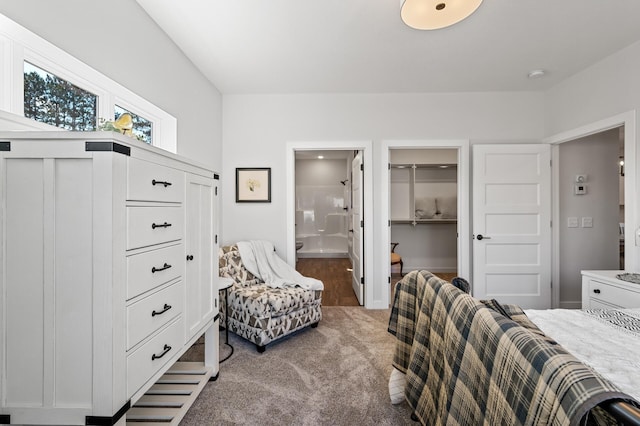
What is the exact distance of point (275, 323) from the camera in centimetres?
248

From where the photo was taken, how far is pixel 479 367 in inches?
37.4

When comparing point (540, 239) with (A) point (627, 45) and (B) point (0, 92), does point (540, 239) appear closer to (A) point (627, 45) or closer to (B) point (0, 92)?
(A) point (627, 45)

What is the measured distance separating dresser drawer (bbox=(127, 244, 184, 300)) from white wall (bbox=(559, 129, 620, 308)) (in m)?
4.07

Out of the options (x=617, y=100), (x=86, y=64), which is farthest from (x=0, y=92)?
(x=617, y=100)

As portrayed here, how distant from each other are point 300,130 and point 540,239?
3.11 m

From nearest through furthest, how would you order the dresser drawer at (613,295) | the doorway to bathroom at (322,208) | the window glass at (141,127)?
the dresser drawer at (613,295)
the window glass at (141,127)
the doorway to bathroom at (322,208)

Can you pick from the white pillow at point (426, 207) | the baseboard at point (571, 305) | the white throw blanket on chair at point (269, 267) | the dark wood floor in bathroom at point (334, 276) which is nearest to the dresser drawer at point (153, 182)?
the white throw blanket on chair at point (269, 267)

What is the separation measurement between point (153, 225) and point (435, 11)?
1791 millimetres

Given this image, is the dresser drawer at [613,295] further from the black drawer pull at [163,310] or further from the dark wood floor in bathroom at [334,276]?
the black drawer pull at [163,310]

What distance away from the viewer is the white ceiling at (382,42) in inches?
78.9

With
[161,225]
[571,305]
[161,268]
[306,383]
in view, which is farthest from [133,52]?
[571,305]

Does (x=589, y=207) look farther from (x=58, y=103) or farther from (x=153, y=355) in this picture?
(x=58, y=103)

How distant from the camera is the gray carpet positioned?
5.46ft

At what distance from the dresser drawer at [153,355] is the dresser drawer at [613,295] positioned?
2.94 meters
